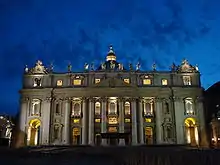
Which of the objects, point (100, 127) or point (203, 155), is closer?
point (203, 155)

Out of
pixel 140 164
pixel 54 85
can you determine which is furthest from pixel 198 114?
pixel 140 164

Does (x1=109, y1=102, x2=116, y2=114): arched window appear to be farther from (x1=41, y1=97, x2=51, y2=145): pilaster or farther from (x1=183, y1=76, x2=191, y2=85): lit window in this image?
(x1=183, y1=76, x2=191, y2=85): lit window

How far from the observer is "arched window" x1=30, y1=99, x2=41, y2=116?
67.2 m

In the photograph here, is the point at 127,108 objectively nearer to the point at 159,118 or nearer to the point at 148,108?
the point at 148,108

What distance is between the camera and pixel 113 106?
67000 mm

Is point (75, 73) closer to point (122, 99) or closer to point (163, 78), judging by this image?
point (122, 99)

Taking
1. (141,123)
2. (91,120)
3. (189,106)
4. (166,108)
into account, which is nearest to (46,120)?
(91,120)

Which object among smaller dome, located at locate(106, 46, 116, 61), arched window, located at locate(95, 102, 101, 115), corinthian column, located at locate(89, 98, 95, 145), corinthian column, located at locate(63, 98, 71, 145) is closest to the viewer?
corinthian column, located at locate(89, 98, 95, 145)

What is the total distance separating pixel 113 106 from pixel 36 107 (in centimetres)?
1880

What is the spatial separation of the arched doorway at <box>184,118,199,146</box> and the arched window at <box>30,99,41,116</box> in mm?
35524

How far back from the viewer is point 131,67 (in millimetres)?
69500

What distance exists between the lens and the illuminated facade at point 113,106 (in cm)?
6462

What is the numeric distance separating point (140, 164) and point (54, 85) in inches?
2354

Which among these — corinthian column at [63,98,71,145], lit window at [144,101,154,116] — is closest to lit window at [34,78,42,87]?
corinthian column at [63,98,71,145]
